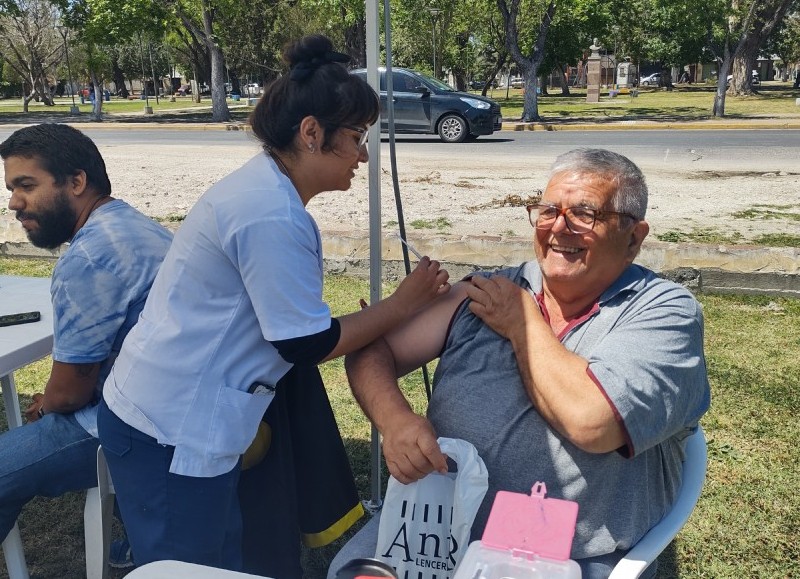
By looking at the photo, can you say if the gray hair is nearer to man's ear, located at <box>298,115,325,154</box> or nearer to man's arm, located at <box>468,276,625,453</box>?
man's arm, located at <box>468,276,625,453</box>

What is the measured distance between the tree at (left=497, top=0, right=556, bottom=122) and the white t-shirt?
18.7 m

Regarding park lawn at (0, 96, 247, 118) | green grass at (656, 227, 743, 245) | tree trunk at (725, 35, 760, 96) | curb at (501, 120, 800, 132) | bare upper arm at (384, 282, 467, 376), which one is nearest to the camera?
bare upper arm at (384, 282, 467, 376)

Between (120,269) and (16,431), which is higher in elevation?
(120,269)

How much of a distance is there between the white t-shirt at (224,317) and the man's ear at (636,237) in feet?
2.59

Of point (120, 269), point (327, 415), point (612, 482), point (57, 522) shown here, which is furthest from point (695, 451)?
point (57, 522)

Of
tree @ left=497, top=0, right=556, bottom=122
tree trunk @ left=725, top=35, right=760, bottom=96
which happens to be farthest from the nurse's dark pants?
tree trunk @ left=725, top=35, right=760, bottom=96

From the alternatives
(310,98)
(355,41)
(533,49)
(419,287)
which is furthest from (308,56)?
(355,41)

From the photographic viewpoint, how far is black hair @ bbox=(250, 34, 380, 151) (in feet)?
5.85

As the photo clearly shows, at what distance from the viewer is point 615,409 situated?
165cm

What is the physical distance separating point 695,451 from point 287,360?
1.07 m

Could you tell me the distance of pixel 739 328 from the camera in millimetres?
4625

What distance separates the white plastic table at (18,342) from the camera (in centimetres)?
242

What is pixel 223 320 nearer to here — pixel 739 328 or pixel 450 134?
pixel 739 328

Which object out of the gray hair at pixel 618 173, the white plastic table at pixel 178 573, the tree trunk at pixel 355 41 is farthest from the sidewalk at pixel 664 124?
the white plastic table at pixel 178 573
